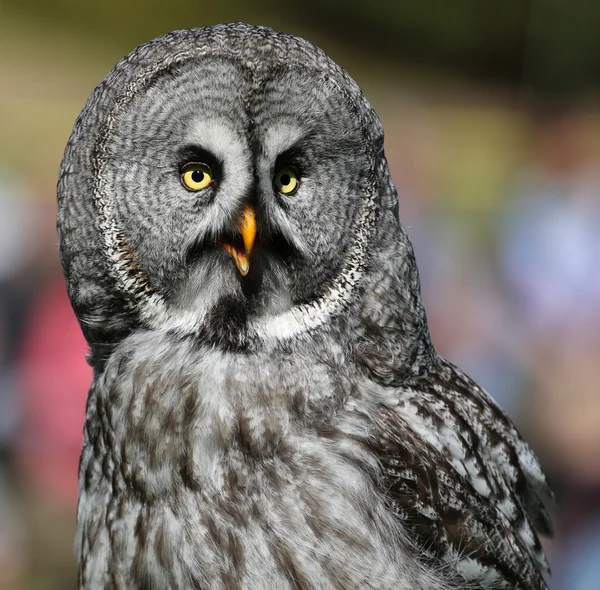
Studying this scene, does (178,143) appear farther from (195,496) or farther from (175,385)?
(195,496)

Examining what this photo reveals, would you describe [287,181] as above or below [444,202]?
below

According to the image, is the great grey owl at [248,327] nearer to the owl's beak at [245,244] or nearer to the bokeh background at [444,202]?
the owl's beak at [245,244]

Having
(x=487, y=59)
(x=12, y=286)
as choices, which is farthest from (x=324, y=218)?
(x=487, y=59)

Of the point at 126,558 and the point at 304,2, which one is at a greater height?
the point at 304,2

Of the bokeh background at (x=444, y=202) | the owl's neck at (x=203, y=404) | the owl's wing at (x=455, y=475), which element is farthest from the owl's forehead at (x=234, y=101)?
the bokeh background at (x=444, y=202)

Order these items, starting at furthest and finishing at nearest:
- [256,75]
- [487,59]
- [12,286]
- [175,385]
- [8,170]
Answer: [487,59] → [8,170] → [12,286] → [175,385] → [256,75]

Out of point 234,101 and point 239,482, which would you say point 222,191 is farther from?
point 239,482

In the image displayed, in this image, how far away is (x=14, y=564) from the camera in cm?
346

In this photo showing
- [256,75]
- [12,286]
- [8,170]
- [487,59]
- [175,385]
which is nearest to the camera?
[256,75]

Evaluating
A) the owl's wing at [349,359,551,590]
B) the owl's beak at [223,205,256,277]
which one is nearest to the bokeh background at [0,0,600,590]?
the owl's wing at [349,359,551,590]

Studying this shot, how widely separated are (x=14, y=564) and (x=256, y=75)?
2957mm

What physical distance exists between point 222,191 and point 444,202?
Answer: 11.4 feet

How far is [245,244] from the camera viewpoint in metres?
1.28

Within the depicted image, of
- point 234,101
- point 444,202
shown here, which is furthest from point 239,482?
point 444,202
